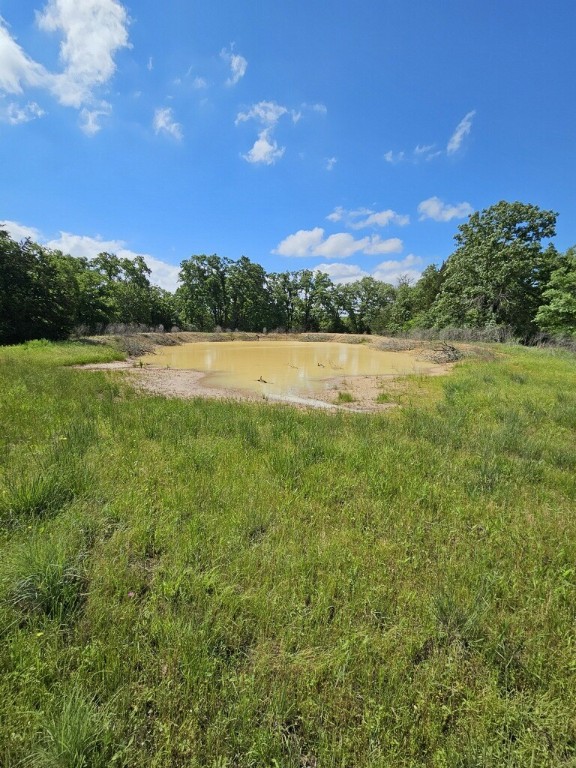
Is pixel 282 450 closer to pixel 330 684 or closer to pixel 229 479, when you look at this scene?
pixel 229 479

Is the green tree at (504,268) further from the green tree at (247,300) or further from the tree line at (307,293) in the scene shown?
the green tree at (247,300)

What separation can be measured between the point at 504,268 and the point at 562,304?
310 inches

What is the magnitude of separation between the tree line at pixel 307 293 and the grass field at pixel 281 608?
22252mm

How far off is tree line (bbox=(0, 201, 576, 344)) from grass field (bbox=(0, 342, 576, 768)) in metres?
22.3

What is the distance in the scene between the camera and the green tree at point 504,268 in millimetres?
28062

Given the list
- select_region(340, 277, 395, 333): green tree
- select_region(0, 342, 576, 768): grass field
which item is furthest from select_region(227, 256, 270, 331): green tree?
select_region(0, 342, 576, 768): grass field

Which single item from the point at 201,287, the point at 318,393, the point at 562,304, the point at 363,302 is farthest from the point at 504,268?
the point at 201,287

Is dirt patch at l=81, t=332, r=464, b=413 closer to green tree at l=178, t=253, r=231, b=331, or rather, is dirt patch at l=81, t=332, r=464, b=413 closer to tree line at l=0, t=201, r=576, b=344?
tree line at l=0, t=201, r=576, b=344

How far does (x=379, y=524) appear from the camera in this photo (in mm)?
2965

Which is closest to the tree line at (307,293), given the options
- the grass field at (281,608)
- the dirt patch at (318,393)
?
the dirt patch at (318,393)

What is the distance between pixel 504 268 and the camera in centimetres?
2784

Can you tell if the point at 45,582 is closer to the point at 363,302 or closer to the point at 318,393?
the point at 318,393

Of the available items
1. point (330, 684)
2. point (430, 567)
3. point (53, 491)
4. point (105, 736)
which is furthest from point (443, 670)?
point (53, 491)

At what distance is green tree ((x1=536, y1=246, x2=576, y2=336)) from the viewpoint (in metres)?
21.3
